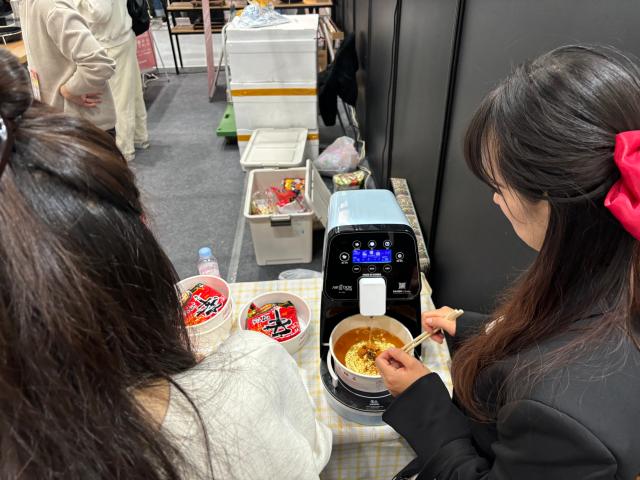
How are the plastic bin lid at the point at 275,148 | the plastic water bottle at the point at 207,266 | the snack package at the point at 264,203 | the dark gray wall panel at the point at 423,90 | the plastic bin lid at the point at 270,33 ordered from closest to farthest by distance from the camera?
the dark gray wall panel at the point at 423,90 < the plastic water bottle at the point at 207,266 < the snack package at the point at 264,203 < the plastic bin lid at the point at 275,148 < the plastic bin lid at the point at 270,33

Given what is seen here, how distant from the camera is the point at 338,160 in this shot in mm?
2979

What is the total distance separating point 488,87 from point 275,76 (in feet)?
6.52

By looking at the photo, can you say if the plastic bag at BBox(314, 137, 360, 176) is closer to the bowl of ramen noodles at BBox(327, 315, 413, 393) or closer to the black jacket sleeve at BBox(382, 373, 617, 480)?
the bowl of ramen noodles at BBox(327, 315, 413, 393)

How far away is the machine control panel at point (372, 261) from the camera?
893 millimetres

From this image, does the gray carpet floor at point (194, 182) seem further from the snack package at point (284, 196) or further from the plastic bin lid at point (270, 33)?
the plastic bin lid at point (270, 33)

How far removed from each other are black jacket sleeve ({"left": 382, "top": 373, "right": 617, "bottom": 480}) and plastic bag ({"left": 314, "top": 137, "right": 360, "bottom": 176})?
2261 millimetres

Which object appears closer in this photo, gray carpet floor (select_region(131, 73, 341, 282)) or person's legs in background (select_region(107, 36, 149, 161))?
gray carpet floor (select_region(131, 73, 341, 282))

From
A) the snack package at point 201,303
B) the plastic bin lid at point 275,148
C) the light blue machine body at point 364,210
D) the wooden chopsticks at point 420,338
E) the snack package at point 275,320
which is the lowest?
the plastic bin lid at point 275,148

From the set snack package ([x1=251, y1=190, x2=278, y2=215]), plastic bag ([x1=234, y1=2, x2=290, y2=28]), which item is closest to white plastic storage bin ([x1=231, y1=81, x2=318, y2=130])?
plastic bag ([x1=234, y1=2, x2=290, y2=28])

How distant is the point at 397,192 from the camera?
80.3 inches

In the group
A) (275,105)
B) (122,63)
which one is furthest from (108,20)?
(275,105)

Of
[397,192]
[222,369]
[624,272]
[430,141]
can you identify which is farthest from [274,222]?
[624,272]

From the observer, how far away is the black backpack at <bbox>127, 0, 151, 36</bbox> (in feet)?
11.3

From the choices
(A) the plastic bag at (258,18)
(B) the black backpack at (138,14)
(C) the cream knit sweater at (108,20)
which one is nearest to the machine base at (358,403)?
(A) the plastic bag at (258,18)
